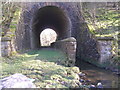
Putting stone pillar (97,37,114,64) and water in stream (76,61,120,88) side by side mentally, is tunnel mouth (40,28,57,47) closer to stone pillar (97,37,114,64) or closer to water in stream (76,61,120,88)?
stone pillar (97,37,114,64)

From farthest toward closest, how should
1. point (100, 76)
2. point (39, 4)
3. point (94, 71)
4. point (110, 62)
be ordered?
1. point (39, 4)
2. point (110, 62)
3. point (94, 71)
4. point (100, 76)

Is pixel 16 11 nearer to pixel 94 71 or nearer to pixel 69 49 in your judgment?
pixel 69 49

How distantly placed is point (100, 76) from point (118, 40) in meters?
3.17

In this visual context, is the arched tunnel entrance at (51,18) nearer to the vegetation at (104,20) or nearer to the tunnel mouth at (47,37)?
the vegetation at (104,20)

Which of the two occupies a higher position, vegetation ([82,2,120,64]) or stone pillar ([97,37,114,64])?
vegetation ([82,2,120,64])

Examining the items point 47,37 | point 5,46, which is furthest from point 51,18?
point 47,37

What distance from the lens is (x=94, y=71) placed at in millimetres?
7891

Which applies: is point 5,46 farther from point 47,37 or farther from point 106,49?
point 47,37

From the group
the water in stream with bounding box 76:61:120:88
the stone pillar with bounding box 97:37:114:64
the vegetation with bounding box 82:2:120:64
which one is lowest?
the water in stream with bounding box 76:61:120:88

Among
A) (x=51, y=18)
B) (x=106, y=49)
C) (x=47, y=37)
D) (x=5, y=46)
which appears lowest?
(x=47, y=37)

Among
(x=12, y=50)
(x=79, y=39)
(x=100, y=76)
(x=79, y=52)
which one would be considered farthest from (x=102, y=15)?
(x=12, y=50)

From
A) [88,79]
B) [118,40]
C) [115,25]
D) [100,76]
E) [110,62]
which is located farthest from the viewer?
[115,25]

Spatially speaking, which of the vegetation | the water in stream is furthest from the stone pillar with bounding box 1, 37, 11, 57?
the vegetation

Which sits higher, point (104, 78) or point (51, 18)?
point (51, 18)
